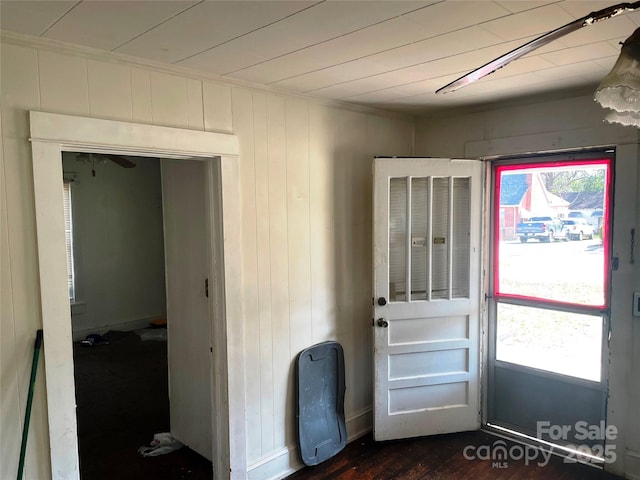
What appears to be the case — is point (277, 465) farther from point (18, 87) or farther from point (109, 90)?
point (18, 87)

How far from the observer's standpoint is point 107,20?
1656mm

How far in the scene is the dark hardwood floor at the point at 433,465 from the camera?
9.45 ft

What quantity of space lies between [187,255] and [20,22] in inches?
66.5

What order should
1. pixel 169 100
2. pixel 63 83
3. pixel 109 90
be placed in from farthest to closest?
pixel 169 100 < pixel 109 90 < pixel 63 83

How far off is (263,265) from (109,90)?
1249 mm

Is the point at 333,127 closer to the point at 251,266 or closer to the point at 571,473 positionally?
the point at 251,266

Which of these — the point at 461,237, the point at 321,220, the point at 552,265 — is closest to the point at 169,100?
the point at 321,220

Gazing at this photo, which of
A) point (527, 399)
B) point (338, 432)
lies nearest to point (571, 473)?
point (527, 399)

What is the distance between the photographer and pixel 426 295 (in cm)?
328

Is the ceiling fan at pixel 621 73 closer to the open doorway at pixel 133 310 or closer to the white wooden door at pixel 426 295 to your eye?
the white wooden door at pixel 426 295

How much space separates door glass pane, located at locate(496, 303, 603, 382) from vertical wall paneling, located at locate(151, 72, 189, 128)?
264cm

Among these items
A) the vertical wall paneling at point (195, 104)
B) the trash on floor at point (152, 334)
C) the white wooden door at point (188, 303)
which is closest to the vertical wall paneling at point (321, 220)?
the white wooden door at point (188, 303)

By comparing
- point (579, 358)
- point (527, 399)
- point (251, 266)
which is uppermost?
point (251, 266)

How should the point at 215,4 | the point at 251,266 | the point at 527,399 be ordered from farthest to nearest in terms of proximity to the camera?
the point at 527,399, the point at 251,266, the point at 215,4
